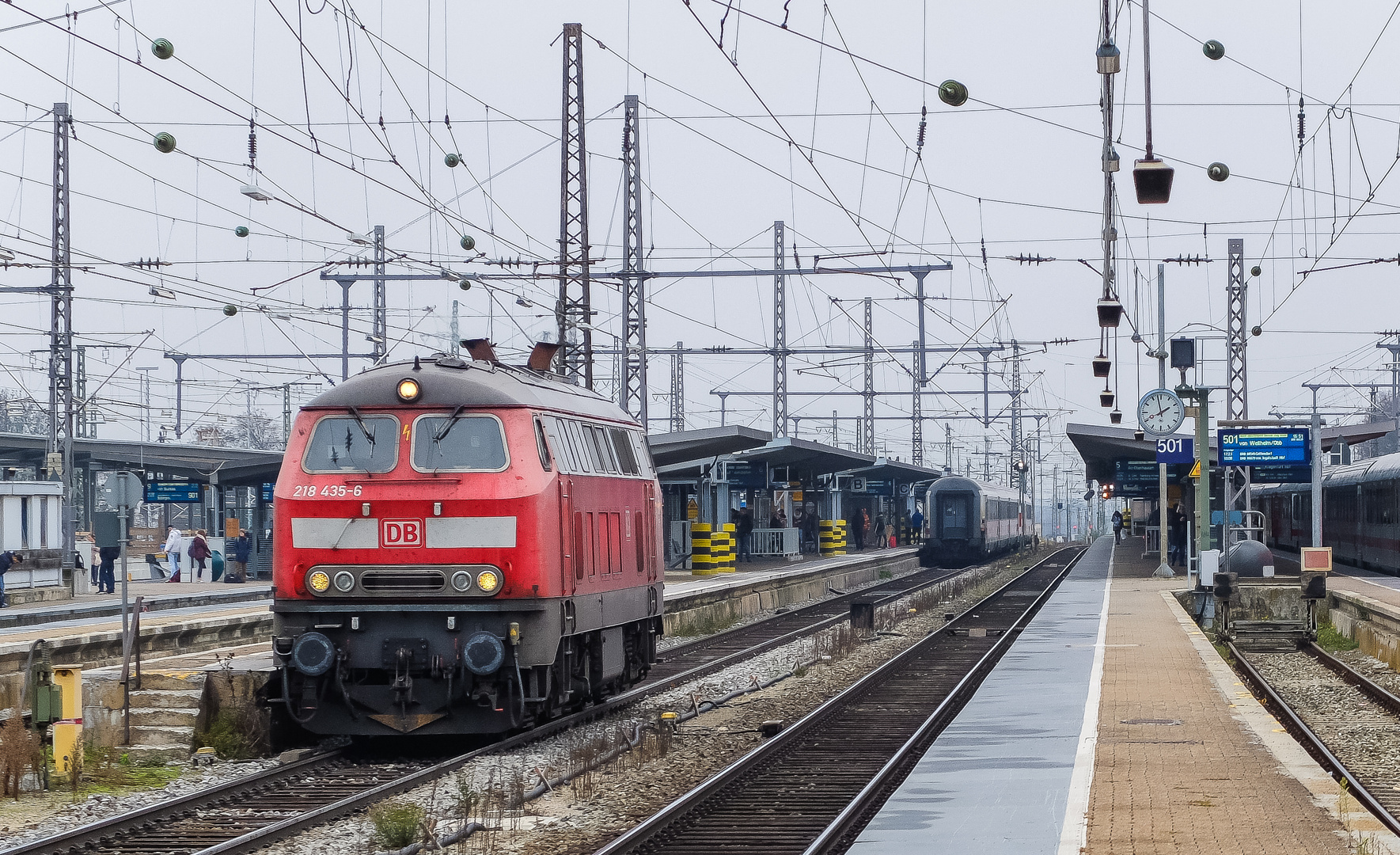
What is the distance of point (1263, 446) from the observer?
35969 millimetres

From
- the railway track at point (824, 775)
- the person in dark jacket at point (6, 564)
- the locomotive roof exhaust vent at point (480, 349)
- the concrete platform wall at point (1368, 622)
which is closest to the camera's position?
the railway track at point (824, 775)

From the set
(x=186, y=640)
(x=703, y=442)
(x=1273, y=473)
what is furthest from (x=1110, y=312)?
(x=1273, y=473)

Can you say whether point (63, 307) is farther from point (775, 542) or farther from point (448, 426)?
point (775, 542)

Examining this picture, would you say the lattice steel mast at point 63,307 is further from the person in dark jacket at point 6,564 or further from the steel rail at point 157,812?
the steel rail at point 157,812

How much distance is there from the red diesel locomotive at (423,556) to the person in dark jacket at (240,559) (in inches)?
1130

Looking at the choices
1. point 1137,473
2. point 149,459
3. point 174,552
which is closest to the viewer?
point 174,552

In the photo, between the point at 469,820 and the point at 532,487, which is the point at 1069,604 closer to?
the point at 532,487


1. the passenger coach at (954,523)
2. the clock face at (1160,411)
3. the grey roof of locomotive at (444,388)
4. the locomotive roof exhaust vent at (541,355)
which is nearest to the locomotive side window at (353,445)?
the grey roof of locomotive at (444,388)

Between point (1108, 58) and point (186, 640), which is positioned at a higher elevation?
point (1108, 58)

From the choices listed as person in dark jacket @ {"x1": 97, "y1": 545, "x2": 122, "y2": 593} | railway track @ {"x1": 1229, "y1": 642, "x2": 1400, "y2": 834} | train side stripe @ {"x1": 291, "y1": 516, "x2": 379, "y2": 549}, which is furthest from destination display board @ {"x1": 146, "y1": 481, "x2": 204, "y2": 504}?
train side stripe @ {"x1": 291, "y1": 516, "x2": 379, "y2": 549}

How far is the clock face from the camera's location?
3397 centimetres

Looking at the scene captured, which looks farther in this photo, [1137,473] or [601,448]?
[1137,473]

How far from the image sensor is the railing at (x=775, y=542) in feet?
167

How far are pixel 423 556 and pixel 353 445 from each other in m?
1.19
